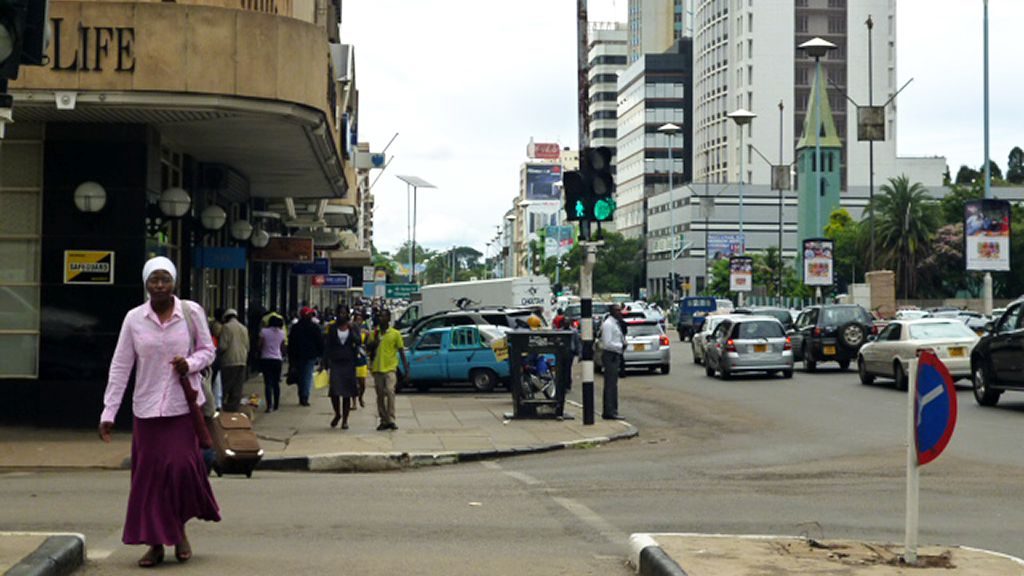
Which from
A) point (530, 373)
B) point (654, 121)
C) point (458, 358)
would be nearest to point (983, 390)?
point (530, 373)

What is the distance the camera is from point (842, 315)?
125 feet

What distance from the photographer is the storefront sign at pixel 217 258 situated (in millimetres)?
25219

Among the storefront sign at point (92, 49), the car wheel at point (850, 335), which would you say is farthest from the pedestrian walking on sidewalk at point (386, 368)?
the car wheel at point (850, 335)

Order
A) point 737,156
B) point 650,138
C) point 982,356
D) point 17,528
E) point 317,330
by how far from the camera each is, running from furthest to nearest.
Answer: point 650,138 < point 737,156 < point 317,330 < point 982,356 < point 17,528

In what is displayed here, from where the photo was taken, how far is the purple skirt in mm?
8430

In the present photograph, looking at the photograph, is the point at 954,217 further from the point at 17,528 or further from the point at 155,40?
the point at 17,528

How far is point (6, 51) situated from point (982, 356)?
20.0 m

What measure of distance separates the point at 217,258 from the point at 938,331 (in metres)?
14.9

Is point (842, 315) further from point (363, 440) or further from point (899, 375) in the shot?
point (363, 440)

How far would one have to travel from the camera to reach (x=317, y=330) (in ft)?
87.2

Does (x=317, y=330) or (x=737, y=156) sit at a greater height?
(x=737, y=156)

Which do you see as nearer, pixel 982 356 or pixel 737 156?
pixel 982 356

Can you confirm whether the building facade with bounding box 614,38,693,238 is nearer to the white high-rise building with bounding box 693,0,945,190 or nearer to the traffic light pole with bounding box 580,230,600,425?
the white high-rise building with bounding box 693,0,945,190

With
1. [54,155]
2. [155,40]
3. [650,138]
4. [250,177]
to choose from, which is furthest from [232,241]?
[650,138]
